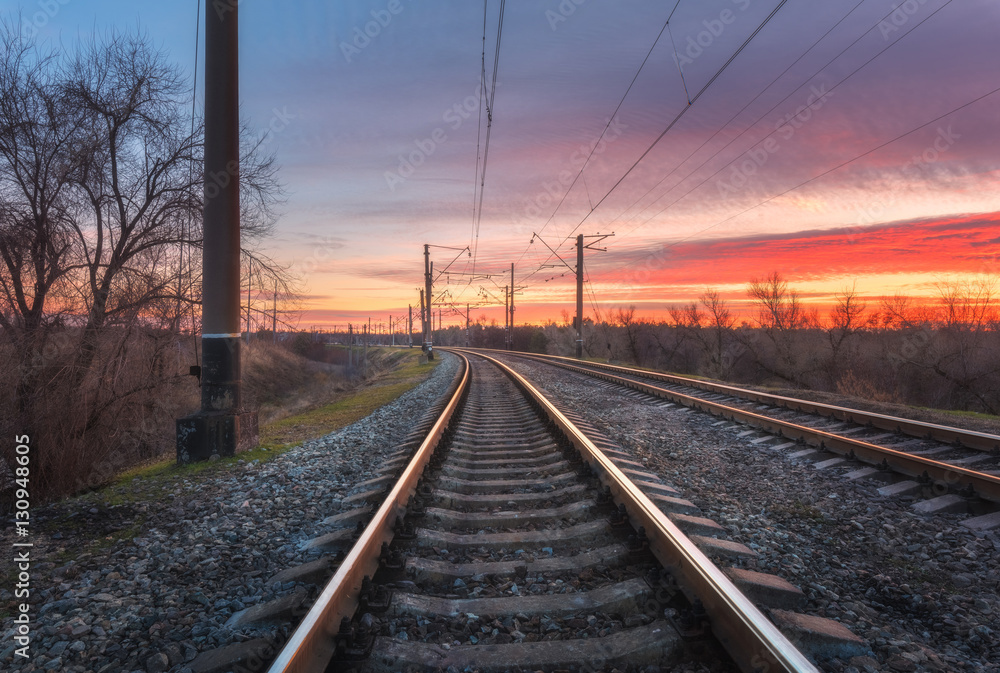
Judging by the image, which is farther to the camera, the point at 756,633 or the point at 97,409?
the point at 97,409

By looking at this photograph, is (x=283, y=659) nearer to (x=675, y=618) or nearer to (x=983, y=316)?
(x=675, y=618)

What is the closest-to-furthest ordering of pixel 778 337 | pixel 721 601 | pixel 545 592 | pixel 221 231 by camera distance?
pixel 721 601, pixel 545 592, pixel 221 231, pixel 778 337

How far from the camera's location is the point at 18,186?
29.6 feet

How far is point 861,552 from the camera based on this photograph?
3965 millimetres

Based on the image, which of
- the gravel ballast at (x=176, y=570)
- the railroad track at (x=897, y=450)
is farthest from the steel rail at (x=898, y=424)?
the gravel ballast at (x=176, y=570)

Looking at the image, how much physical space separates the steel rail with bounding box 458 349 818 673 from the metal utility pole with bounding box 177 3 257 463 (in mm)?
5618

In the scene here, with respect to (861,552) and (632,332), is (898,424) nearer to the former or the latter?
(861,552)

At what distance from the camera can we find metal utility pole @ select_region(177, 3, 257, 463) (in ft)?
23.3

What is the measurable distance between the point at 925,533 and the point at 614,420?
17.7 ft

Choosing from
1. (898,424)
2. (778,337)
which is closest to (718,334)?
(778,337)

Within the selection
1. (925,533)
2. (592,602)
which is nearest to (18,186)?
(592,602)

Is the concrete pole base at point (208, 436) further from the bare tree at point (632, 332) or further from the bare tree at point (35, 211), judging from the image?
the bare tree at point (632, 332)

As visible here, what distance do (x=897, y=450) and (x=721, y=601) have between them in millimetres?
5489

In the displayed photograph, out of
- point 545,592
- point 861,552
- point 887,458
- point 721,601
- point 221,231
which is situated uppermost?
point 221,231
